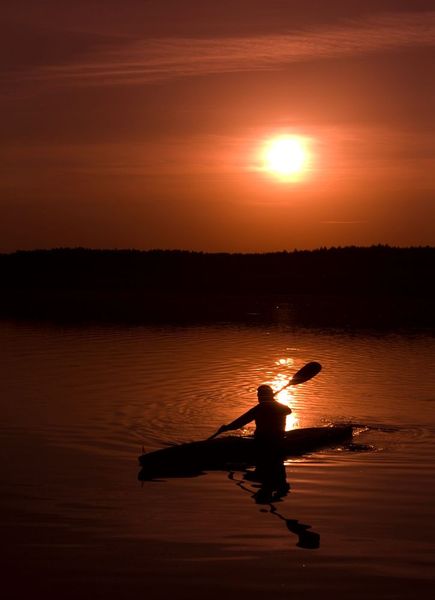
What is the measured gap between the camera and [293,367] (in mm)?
29828

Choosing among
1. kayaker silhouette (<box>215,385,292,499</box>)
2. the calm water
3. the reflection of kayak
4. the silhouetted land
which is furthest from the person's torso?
the silhouetted land

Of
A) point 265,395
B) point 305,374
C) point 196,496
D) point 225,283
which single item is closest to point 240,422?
point 265,395

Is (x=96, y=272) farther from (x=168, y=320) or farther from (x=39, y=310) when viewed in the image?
(x=168, y=320)

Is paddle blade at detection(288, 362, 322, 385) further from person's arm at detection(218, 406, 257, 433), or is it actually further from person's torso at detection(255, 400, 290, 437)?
person's arm at detection(218, 406, 257, 433)

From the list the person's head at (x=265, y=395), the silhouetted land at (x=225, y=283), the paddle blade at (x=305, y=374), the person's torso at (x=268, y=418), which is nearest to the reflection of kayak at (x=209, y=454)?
the person's torso at (x=268, y=418)

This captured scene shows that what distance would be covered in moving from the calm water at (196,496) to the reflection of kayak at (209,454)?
0.97ft

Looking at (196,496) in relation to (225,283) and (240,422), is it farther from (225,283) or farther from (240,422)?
(225,283)

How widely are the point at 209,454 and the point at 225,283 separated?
296 feet

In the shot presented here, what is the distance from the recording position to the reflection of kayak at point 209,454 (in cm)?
1438

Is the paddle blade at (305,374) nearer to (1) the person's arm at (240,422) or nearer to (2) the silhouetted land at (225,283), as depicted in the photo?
(1) the person's arm at (240,422)

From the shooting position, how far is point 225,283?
105 m

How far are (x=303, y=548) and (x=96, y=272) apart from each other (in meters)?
104

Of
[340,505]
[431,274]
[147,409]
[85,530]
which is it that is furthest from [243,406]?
[431,274]

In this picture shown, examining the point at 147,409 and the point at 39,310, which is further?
the point at 39,310
